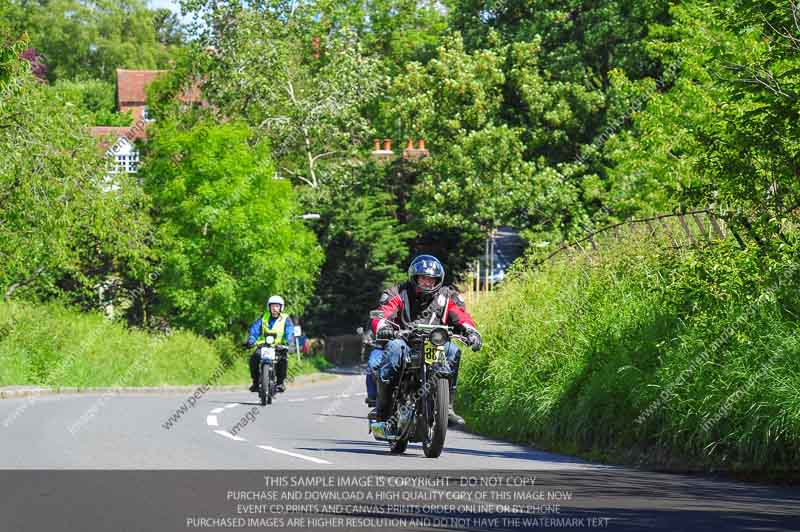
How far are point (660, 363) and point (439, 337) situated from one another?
2.88 metres

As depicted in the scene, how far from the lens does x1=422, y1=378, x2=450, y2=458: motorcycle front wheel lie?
13250mm

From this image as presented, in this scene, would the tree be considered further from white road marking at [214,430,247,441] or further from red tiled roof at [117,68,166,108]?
red tiled roof at [117,68,166,108]

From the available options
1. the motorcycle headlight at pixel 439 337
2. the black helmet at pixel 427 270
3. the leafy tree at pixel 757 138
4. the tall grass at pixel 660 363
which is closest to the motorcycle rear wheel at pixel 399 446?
the motorcycle headlight at pixel 439 337

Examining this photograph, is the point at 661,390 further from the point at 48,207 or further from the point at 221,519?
the point at 48,207

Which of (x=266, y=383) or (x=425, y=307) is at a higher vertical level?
(x=425, y=307)

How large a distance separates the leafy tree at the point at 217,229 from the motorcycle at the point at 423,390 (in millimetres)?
33370

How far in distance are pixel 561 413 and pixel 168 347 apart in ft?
84.4

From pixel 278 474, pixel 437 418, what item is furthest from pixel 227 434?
pixel 278 474

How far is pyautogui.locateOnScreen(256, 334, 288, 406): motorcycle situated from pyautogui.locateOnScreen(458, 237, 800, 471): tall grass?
658 cm

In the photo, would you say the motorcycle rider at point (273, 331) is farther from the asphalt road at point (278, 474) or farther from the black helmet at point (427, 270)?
the black helmet at point (427, 270)

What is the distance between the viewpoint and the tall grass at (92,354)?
33.3 m

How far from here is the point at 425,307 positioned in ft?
46.7

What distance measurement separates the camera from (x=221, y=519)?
8656 millimetres

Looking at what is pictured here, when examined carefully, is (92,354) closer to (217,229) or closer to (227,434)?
(217,229)
